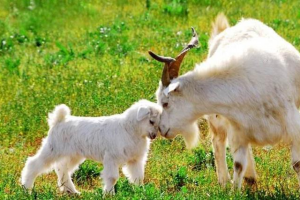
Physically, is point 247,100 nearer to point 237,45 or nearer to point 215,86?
point 215,86

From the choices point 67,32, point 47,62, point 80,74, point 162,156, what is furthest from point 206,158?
point 67,32

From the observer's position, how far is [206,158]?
1095 cm

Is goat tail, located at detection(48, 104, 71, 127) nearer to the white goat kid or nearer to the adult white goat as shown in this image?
the white goat kid

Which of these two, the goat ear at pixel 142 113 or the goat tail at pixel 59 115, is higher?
the goat ear at pixel 142 113

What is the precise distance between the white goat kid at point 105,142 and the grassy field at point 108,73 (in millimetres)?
234

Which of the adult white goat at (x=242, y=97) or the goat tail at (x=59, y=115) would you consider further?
the goat tail at (x=59, y=115)

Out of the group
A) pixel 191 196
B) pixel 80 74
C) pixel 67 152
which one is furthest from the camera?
pixel 80 74

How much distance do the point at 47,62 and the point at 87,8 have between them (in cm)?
533

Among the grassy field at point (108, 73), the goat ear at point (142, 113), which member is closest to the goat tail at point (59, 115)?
the grassy field at point (108, 73)

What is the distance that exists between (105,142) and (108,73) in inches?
202

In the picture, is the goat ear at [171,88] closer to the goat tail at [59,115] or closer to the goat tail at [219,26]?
the goat tail at [59,115]

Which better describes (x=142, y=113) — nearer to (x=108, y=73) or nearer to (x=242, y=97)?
(x=242, y=97)

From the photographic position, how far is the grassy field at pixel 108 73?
9836 mm

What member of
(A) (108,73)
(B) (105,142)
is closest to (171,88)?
(B) (105,142)
